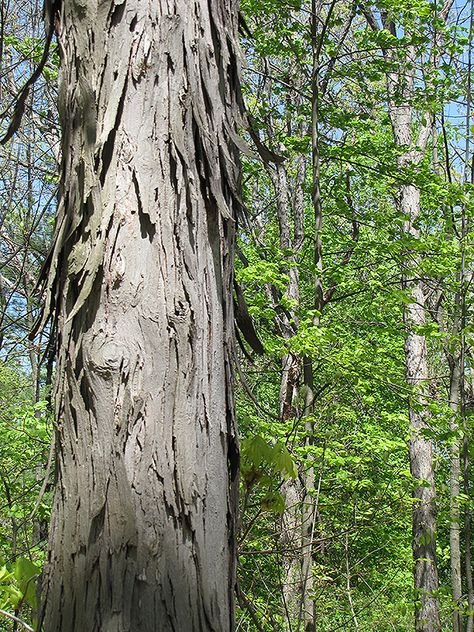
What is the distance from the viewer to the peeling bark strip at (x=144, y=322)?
99cm

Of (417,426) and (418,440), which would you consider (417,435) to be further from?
(417,426)

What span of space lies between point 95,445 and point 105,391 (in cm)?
8

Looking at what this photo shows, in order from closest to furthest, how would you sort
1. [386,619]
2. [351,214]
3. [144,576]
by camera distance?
[144,576] → [386,619] → [351,214]

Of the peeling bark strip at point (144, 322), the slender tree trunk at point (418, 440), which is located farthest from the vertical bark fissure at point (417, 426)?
the peeling bark strip at point (144, 322)

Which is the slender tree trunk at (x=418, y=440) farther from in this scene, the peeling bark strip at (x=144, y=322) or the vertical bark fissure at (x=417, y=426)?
the peeling bark strip at (x=144, y=322)

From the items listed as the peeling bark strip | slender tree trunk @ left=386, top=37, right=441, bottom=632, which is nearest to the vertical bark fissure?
slender tree trunk @ left=386, top=37, right=441, bottom=632

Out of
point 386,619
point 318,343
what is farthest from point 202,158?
point 386,619

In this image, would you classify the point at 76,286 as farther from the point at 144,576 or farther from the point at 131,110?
the point at 144,576

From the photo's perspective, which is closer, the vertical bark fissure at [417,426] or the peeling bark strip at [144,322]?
the peeling bark strip at [144,322]

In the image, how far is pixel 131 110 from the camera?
3.84ft

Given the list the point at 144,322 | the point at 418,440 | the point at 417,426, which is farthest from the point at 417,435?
the point at 144,322

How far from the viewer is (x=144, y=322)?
3.53 ft

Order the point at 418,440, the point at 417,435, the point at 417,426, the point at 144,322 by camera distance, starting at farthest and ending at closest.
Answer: the point at 417,426
the point at 418,440
the point at 417,435
the point at 144,322

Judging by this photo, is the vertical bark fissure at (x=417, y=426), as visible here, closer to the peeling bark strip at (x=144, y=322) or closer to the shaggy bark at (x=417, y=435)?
the shaggy bark at (x=417, y=435)
